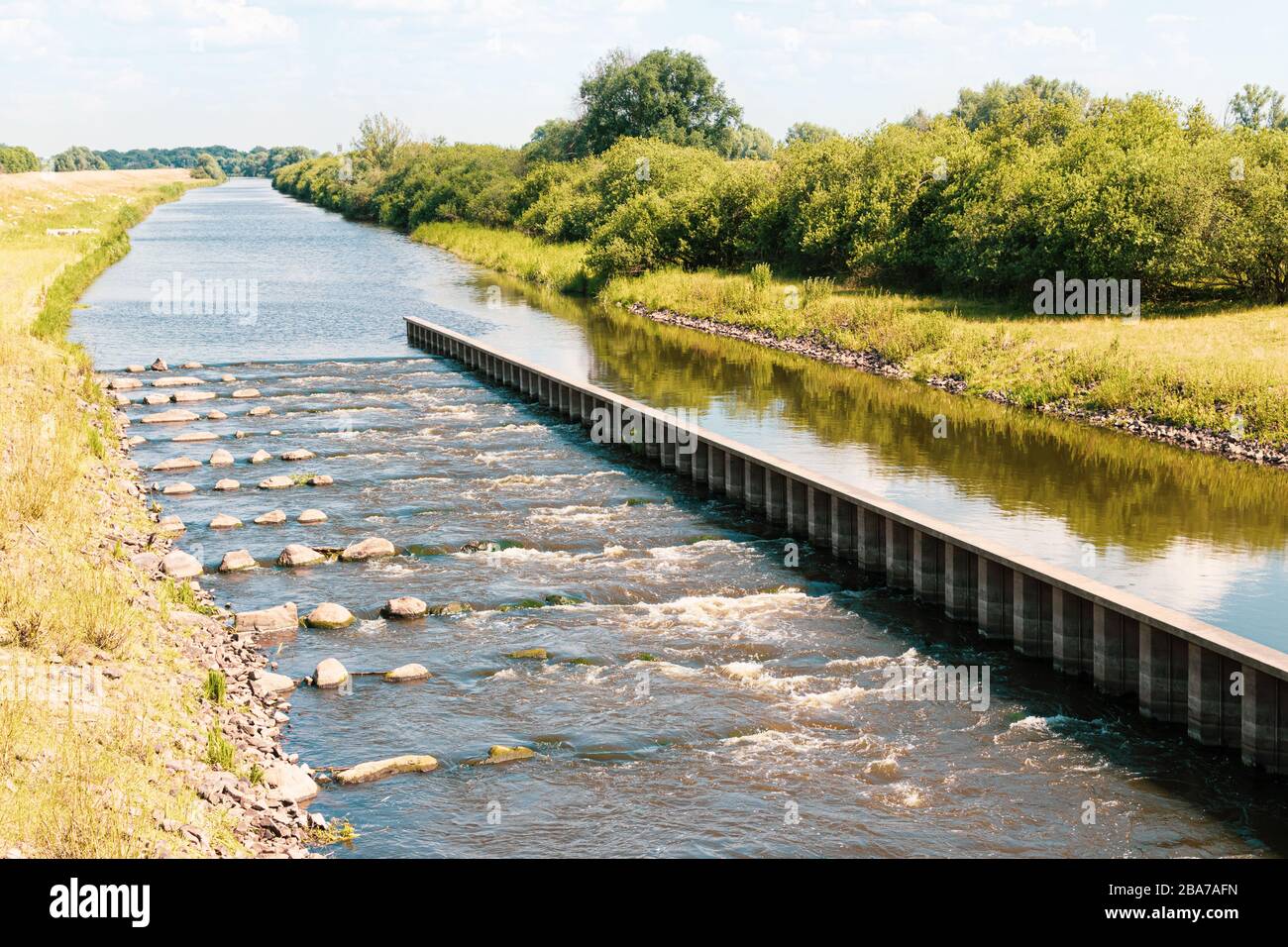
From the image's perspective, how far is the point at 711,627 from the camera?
21.1 m

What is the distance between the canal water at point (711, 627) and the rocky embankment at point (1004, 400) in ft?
2.91

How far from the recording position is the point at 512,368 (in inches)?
1800

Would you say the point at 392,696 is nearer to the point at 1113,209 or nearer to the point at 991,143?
the point at 1113,209

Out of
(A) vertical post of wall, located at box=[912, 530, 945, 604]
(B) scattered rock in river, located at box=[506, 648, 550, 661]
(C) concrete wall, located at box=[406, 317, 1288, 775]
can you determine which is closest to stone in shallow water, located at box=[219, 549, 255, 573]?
(B) scattered rock in river, located at box=[506, 648, 550, 661]

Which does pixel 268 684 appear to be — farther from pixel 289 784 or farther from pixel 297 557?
pixel 297 557

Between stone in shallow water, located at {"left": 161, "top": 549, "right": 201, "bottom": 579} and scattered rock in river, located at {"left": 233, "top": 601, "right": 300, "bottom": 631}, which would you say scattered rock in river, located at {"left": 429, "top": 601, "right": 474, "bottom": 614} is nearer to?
scattered rock in river, located at {"left": 233, "top": 601, "right": 300, "bottom": 631}

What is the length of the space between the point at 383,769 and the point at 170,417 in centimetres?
2610

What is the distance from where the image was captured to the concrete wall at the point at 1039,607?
16.2 metres

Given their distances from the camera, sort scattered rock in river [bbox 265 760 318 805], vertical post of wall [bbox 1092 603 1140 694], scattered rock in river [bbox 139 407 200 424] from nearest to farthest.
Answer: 1. scattered rock in river [bbox 265 760 318 805]
2. vertical post of wall [bbox 1092 603 1140 694]
3. scattered rock in river [bbox 139 407 200 424]

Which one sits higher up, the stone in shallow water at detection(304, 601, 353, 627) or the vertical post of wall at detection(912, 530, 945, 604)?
the vertical post of wall at detection(912, 530, 945, 604)

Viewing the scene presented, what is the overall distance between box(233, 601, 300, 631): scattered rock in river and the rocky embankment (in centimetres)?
2276

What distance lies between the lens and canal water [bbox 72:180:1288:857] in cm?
1494

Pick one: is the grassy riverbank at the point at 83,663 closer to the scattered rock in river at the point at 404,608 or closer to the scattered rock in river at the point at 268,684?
the scattered rock in river at the point at 268,684
